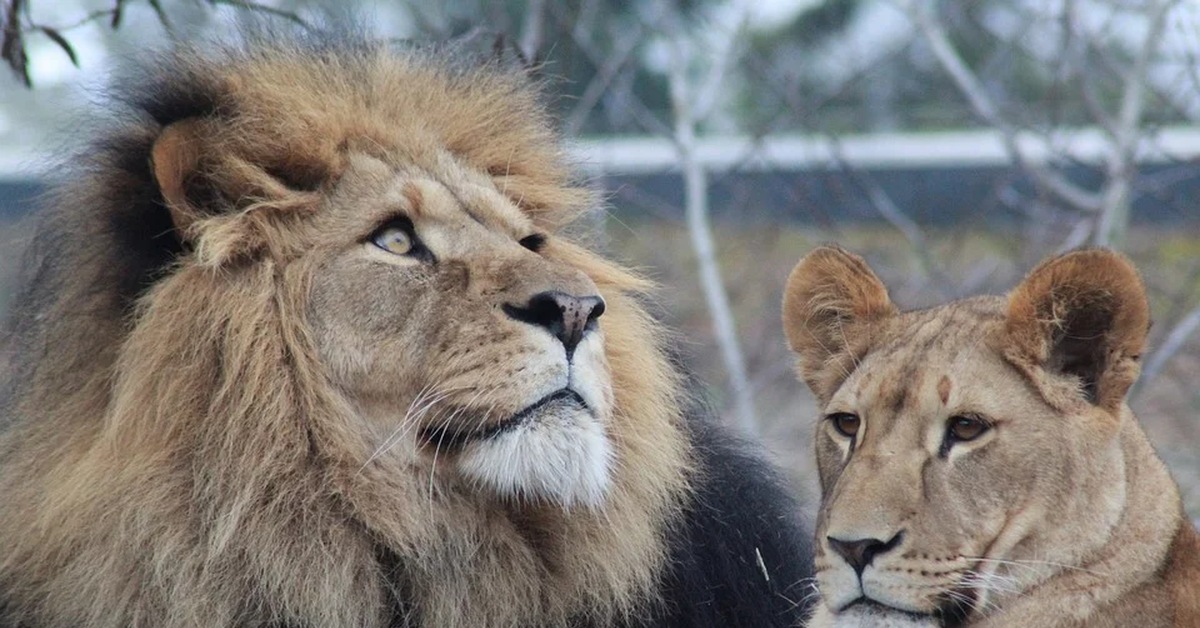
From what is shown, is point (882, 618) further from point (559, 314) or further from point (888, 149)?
point (888, 149)

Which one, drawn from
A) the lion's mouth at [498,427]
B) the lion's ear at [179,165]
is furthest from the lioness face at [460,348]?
the lion's ear at [179,165]

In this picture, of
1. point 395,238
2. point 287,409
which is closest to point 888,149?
point 395,238

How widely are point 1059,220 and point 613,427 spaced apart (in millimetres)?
3878

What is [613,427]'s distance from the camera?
3.29 meters

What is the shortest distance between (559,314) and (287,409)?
535 millimetres

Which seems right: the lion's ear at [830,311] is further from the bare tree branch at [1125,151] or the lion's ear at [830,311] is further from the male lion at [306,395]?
the bare tree branch at [1125,151]

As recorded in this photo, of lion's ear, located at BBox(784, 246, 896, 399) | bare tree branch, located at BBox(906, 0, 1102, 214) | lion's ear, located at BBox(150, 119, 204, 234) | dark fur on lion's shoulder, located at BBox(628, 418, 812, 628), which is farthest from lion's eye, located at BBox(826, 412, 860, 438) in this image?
bare tree branch, located at BBox(906, 0, 1102, 214)

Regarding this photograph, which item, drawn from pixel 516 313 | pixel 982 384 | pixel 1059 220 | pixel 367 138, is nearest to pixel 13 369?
pixel 367 138

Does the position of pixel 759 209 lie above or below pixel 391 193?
below

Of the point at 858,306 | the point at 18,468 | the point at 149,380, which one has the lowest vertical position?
the point at 18,468

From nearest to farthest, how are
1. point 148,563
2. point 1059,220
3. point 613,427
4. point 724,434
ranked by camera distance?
point 148,563 < point 613,427 < point 724,434 < point 1059,220

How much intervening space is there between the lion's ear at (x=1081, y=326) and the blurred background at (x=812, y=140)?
1142 mm

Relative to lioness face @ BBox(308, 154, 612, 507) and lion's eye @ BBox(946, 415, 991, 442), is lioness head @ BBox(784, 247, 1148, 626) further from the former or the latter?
lioness face @ BBox(308, 154, 612, 507)

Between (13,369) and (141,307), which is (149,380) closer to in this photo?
(141,307)
